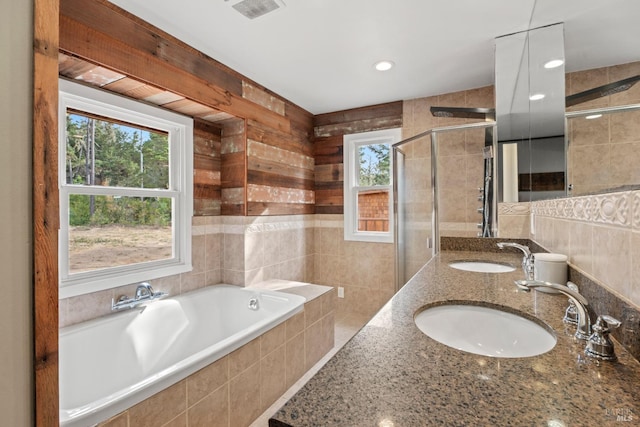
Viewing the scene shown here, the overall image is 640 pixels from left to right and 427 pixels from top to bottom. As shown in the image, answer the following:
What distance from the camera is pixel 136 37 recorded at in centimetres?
190

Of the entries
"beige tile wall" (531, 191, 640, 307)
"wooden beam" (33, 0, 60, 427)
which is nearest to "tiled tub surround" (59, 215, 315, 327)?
"wooden beam" (33, 0, 60, 427)

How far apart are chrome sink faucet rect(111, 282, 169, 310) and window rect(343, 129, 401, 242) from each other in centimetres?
212

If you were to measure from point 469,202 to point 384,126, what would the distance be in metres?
1.39

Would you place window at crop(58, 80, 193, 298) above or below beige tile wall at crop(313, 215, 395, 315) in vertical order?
above

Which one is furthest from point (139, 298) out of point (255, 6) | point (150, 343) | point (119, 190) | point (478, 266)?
point (478, 266)

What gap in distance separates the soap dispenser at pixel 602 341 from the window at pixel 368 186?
2823mm

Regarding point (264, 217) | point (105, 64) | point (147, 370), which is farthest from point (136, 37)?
point (147, 370)

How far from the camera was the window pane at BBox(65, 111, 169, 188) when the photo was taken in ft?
6.48

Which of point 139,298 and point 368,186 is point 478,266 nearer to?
point 368,186

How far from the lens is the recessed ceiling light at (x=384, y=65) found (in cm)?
249

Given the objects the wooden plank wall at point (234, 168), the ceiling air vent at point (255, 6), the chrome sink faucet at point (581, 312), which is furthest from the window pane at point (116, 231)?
the chrome sink faucet at point (581, 312)

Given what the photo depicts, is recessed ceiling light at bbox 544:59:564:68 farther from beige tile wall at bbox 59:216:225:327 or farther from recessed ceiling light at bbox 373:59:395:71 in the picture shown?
beige tile wall at bbox 59:216:225:327

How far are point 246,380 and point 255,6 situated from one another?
222cm

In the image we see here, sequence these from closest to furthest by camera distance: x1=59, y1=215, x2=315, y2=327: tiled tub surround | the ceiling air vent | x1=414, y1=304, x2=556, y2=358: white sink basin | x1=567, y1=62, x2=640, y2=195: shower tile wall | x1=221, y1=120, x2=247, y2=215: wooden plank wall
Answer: x1=567, y1=62, x2=640, y2=195: shower tile wall → x1=414, y1=304, x2=556, y2=358: white sink basin → the ceiling air vent → x1=59, y1=215, x2=315, y2=327: tiled tub surround → x1=221, y1=120, x2=247, y2=215: wooden plank wall
